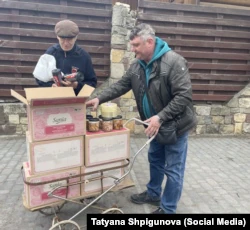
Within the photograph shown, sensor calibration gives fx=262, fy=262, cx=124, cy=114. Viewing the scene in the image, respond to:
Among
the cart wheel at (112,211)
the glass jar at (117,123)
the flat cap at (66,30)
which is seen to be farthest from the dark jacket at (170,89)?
the cart wheel at (112,211)

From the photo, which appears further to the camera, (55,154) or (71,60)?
(71,60)

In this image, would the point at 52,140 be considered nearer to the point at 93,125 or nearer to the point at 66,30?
the point at 93,125

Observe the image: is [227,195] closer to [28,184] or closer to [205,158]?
[205,158]

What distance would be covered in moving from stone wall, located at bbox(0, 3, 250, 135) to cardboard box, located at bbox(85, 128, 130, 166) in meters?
3.05

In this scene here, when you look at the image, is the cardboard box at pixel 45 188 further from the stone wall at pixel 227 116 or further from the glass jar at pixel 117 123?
the stone wall at pixel 227 116

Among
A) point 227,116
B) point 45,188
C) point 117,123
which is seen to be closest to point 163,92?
point 117,123

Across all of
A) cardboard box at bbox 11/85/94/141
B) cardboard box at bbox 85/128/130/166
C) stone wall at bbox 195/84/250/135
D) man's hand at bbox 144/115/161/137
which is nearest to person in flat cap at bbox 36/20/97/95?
cardboard box at bbox 11/85/94/141

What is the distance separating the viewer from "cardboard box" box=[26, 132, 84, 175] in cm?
220

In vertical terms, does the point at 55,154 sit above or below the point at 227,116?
above

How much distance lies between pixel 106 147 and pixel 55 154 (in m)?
0.48

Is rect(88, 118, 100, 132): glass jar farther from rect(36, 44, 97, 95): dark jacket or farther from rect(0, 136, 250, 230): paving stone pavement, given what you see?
rect(0, 136, 250, 230): paving stone pavement

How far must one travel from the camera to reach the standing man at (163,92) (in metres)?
2.39

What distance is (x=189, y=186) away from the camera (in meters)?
3.68

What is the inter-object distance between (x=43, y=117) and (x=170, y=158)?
51.3 inches
